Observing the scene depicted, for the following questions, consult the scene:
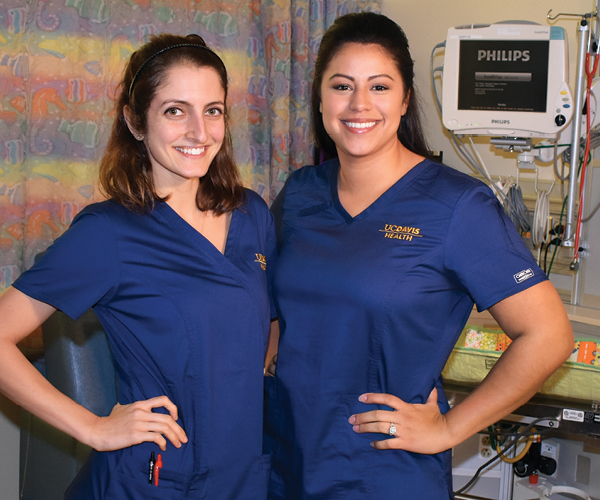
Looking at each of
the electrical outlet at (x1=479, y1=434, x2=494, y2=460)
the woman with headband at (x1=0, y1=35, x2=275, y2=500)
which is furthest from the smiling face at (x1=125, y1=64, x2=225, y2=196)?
the electrical outlet at (x1=479, y1=434, x2=494, y2=460)

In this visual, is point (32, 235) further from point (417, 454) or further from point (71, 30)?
point (417, 454)

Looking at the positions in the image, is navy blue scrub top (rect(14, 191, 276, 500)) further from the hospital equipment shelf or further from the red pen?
the hospital equipment shelf

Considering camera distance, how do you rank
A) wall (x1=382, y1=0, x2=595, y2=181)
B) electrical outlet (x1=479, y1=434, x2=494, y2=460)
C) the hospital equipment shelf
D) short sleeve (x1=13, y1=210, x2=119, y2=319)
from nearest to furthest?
short sleeve (x1=13, y1=210, x2=119, y2=319)
the hospital equipment shelf
electrical outlet (x1=479, y1=434, x2=494, y2=460)
wall (x1=382, y1=0, x2=595, y2=181)

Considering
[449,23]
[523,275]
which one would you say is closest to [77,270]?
[523,275]

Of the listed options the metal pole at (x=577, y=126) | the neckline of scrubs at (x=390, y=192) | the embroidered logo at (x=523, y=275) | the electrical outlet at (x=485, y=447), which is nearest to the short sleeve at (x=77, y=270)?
the neckline of scrubs at (x=390, y=192)

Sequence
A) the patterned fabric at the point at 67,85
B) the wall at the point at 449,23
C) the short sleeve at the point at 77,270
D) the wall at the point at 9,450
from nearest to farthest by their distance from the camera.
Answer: the short sleeve at the point at 77,270
the patterned fabric at the point at 67,85
the wall at the point at 9,450
the wall at the point at 449,23

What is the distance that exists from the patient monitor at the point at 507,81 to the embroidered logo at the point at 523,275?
3.73 feet

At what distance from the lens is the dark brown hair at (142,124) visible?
1184mm

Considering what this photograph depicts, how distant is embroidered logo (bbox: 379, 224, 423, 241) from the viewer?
1180 millimetres

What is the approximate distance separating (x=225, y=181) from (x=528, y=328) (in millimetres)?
667

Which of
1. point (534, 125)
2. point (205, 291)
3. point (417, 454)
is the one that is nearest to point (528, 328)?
point (417, 454)

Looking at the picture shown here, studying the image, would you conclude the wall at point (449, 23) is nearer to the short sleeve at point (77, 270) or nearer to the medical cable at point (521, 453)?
the medical cable at point (521, 453)

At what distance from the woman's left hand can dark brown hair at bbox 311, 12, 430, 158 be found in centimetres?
52

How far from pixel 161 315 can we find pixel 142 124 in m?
0.37
